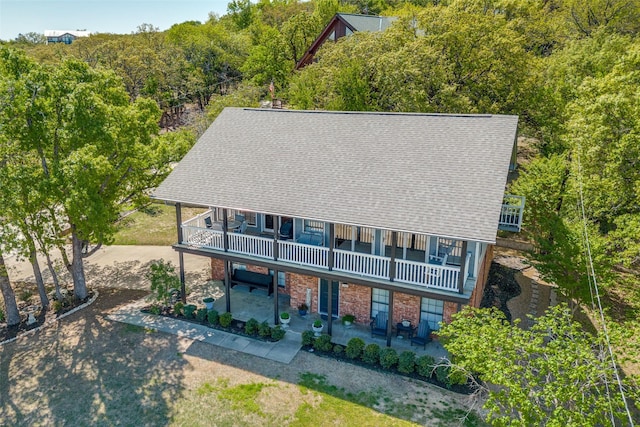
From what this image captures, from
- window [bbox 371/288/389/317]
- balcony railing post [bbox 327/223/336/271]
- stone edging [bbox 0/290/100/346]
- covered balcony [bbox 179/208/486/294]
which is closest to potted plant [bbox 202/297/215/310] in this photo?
covered balcony [bbox 179/208/486/294]

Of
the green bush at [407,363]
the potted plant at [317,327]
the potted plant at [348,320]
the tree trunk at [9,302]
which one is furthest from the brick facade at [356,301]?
the tree trunk at [9,302]

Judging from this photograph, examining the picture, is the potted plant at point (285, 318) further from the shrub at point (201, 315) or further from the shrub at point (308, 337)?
the shrub at point (201, 315)

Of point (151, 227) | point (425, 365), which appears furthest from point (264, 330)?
point (151, 227)

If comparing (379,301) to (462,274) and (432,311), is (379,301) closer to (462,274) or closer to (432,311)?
(432,311)

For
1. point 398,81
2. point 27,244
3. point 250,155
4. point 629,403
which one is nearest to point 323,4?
point 398,81

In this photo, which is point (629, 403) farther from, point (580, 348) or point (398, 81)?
point (398, 81)

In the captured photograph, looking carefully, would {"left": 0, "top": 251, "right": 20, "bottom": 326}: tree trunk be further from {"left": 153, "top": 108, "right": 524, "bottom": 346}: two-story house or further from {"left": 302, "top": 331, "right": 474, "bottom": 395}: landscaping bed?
{"left": 302, "top": 331, "right": 474, "bottom": 395}: landscaping bed

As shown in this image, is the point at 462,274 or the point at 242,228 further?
the point at 242,228
